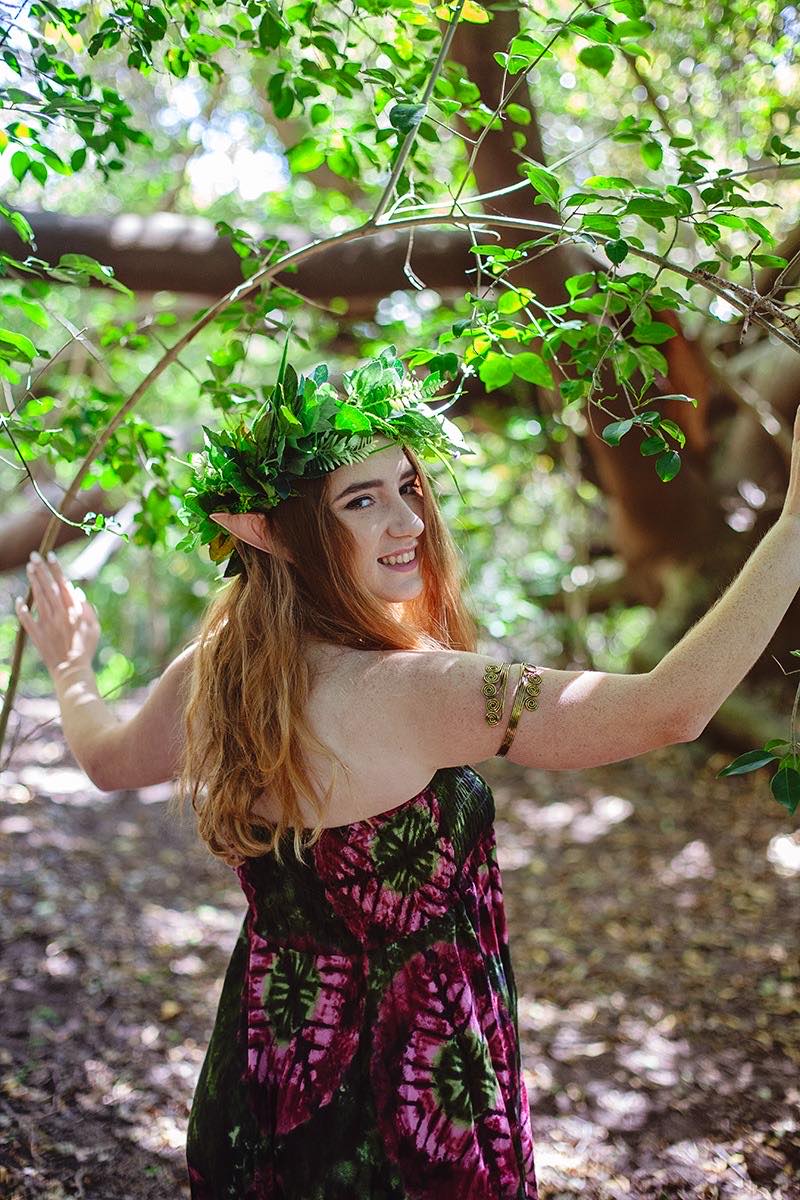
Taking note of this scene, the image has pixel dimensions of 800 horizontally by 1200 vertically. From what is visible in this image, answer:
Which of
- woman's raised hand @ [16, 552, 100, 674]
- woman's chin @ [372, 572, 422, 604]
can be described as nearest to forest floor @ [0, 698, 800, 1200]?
woman's raised hand @ [16, 552, 100, 674]

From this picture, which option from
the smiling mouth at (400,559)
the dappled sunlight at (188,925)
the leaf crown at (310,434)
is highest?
the leaf crown at (310,434)

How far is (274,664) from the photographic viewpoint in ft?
5.05

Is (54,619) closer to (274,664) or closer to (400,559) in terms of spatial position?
(274,664)

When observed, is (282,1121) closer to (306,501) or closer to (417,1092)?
(417,1092)

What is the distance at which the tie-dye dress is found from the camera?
61.4 inches

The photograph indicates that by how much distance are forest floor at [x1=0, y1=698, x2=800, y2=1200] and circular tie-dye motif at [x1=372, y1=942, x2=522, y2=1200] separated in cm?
86

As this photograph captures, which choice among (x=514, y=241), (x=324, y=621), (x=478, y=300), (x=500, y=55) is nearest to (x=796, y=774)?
(x=324, y=621)

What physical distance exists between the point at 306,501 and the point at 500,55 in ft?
2.53

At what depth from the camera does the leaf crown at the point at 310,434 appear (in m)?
1.57

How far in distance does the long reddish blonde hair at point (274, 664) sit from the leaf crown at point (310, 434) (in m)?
0.04

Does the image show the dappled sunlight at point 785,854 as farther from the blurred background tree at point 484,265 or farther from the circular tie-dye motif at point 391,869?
the circular tie-dye motif at point 391,869

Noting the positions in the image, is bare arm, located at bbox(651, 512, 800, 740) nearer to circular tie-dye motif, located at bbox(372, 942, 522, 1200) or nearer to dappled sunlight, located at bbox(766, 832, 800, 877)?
circular tie-dye motif, located at bbox(372, 942, 522, 1200)

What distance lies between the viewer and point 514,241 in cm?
346

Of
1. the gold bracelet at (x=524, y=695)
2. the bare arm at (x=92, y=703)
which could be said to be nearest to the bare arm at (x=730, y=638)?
the gold bracelet at (x=524, y=695)
